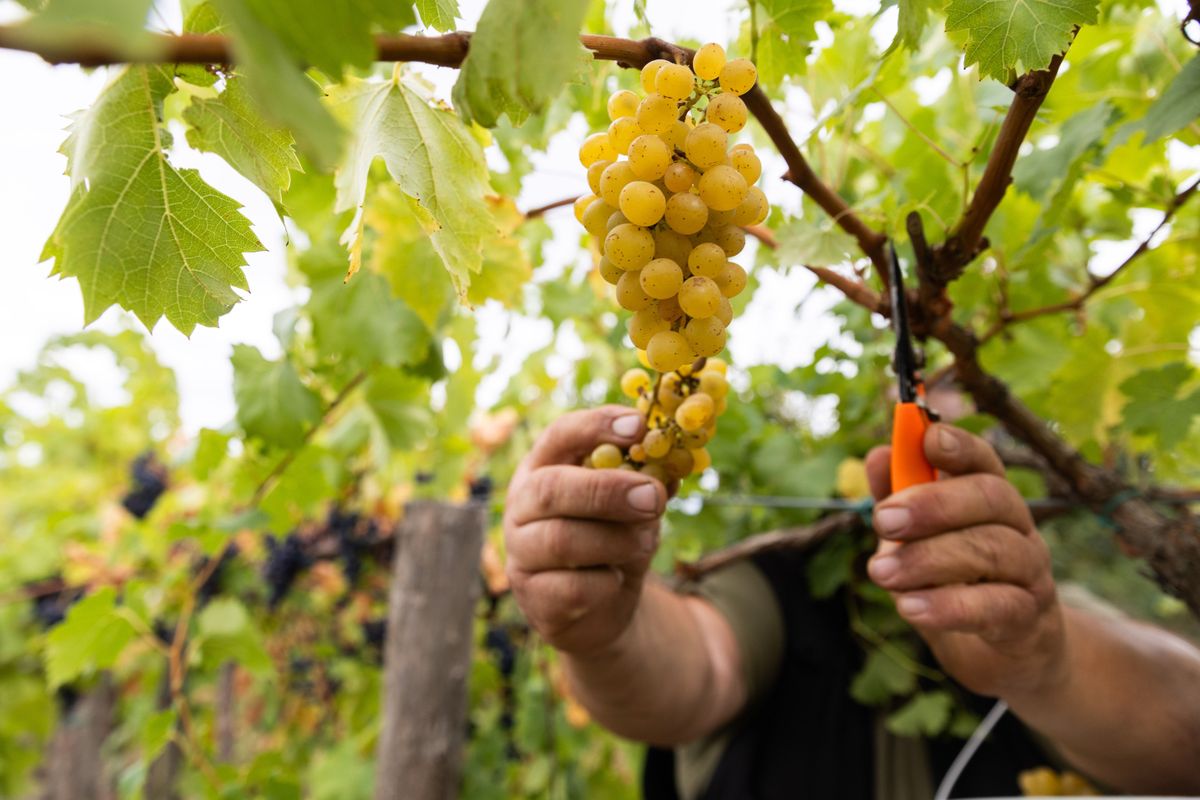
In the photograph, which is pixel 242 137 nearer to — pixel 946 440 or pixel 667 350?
pixel 667 350

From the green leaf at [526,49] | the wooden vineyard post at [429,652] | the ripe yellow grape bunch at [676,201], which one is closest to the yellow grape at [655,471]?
the ripe yellow grape bunch at [676,201]

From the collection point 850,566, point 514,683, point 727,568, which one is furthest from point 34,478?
point 850,566

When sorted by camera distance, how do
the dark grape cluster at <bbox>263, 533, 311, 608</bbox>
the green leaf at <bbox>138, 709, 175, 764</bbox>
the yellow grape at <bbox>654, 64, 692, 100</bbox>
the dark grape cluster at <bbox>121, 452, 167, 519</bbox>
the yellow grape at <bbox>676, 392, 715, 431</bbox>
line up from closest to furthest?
1. the yellow grape at <bbox>654, 64, 692, 100</bbox>
2. the yellow grape at <bbox>676, 392, 715, 431</bbox>
3. the green leaf at <bbox>138, 709, 175, 764</bbox>
4. the dark grape cluster at <bbox>263, 533, 311, 608</bbox>
5. the dark grape cluster at <bbox>121, 452, 167, 519</bbox>

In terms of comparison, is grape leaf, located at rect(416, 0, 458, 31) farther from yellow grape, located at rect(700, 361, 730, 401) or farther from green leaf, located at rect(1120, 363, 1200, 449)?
green leaf, located at rect(1120, 363, 1200, 449)

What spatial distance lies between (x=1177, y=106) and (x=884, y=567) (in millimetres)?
489

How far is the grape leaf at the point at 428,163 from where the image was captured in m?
0.52

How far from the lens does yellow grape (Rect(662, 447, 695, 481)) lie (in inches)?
26.5

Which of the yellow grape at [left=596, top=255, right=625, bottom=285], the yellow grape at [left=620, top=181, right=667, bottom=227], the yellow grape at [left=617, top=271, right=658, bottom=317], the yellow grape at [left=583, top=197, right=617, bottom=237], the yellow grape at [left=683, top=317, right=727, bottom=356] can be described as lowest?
the yellow grape at [left=683, top=317, right=727, bottom=356]

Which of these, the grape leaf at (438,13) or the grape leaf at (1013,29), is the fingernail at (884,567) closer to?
the grape leaf at (1013,29)

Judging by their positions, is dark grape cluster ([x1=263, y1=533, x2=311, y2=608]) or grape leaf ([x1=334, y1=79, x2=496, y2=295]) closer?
grape leaf ([x1=334, y1=79, x2=496, y2=295])

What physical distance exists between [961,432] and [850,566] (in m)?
0.81

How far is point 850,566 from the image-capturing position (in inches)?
57.5

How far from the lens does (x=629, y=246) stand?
0.48 m

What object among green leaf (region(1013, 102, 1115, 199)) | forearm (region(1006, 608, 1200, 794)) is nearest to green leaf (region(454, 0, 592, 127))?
green leaf (region(1013, 102, 1115, 199))
